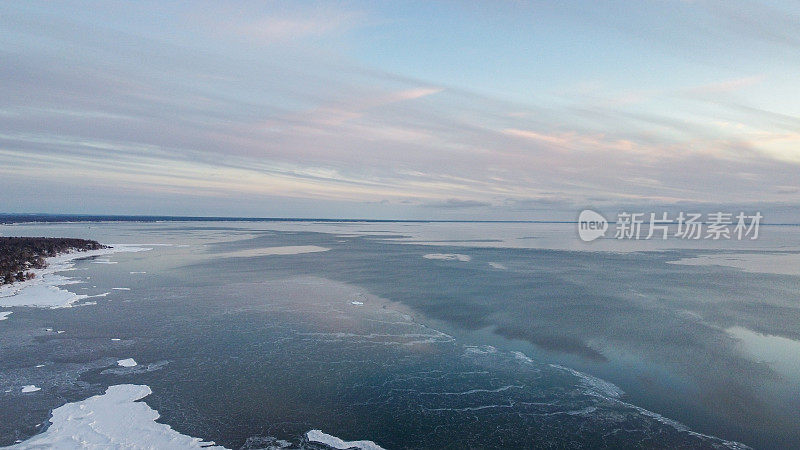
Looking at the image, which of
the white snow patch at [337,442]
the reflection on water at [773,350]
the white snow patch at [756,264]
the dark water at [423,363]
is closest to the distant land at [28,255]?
the dark water at [423,363]

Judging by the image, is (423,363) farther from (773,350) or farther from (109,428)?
(773,350)

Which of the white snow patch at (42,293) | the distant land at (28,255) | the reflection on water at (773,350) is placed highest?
the distant land at (28,255)

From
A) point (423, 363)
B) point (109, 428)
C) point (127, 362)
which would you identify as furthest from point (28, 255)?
point (423, 363)

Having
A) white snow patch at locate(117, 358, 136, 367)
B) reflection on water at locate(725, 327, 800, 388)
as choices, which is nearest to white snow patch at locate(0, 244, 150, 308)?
white snow patch at locate(117, 358, 136, 367)

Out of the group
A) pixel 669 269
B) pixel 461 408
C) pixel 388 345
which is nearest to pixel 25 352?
pixel 388 345

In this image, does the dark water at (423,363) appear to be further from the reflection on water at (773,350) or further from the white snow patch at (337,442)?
the reflection on water at (773,350)

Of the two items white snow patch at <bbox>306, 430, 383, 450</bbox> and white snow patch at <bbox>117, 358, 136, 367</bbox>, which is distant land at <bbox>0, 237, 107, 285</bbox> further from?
white snow patch at <bbox>306, 430, 383, 450</bbox>
